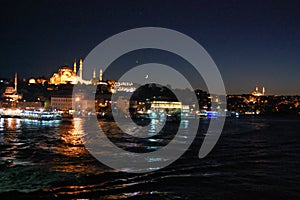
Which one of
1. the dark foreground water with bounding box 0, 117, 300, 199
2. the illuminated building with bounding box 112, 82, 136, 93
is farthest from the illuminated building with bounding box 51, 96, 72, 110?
the dark foreground water with bounding box 0, 117, 300, 199

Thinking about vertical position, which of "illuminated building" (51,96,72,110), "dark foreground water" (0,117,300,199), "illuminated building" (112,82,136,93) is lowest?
"dark foreground water" (0,117,300,199)

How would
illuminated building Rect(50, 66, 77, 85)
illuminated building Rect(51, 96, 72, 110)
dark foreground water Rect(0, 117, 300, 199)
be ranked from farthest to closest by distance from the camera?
illuminated building Rect(50, 66, 77, 85), illuminated building Rect(51, 96, 72, 110), dark foreground water Rect(0, 117, 300, 199)

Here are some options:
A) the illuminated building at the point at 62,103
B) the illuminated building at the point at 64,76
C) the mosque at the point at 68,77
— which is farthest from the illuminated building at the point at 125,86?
the illuminated building at the point at 62,103

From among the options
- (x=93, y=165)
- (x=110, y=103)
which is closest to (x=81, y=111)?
(x=110, y=103)

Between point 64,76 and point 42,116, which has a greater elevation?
point 64,76

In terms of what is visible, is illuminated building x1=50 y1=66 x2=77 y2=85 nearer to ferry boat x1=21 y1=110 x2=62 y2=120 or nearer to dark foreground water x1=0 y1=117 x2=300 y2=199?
ferry boat x1=21 y1=110 x2=62 y2=120

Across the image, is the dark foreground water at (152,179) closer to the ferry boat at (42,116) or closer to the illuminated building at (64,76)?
the ferry boat at (42,116)

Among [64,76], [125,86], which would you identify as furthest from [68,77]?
[125,86]

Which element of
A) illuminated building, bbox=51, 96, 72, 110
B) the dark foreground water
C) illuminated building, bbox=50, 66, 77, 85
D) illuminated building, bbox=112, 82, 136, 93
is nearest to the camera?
the dark foreground water

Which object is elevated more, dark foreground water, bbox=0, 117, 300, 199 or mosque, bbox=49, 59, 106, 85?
mosque, bbox=49, 59, 106, 85

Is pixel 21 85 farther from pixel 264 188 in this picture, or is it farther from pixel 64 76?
pixel 264 188

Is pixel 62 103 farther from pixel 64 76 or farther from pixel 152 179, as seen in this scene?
pixel 152 179

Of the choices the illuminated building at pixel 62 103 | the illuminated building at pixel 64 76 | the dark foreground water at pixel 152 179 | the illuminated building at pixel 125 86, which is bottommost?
the dark foreground water at pixel 152 179

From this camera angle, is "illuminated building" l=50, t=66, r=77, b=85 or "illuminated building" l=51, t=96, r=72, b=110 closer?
"illuminated building" l=51, t=96, r=72, b=110
